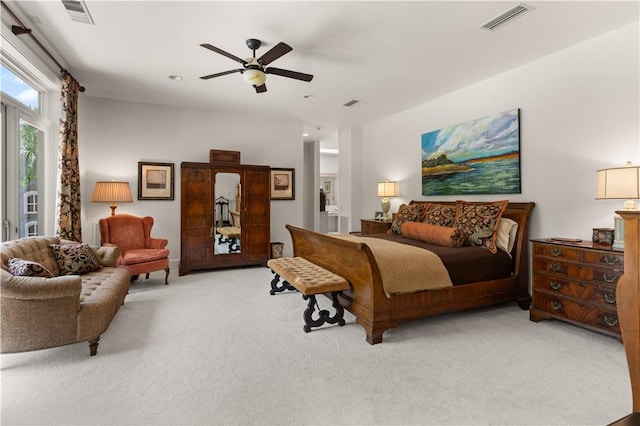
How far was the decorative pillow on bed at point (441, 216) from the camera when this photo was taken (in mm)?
4059

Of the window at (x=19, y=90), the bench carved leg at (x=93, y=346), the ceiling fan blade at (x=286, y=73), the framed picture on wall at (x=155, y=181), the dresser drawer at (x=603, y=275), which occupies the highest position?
the ceiling fan blade at (x=286, y=73)

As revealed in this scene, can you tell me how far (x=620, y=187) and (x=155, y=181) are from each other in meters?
6.01

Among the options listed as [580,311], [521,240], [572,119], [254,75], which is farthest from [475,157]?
[254,75]

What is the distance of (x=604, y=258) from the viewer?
274cm

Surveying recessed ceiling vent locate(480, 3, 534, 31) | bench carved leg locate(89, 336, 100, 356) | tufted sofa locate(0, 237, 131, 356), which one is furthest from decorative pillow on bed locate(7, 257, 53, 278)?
recessed ceiling vent locate(480, 3, 534, 31)

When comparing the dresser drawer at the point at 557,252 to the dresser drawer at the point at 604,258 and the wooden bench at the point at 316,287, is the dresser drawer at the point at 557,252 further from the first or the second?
the wooden bench at the point at 316,287

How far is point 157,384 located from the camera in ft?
6.86

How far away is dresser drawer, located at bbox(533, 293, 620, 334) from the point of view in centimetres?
269

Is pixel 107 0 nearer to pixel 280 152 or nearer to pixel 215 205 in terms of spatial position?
pixel 215 205

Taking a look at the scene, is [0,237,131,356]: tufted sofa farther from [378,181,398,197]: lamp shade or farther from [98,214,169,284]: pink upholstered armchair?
[378,181,398,197]: lamp shade

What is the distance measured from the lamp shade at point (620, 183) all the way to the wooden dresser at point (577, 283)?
0.44m

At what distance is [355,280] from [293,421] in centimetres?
141

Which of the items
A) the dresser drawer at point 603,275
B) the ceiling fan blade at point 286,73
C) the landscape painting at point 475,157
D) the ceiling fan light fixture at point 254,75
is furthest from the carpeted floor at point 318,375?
the ceiling fan blade at point 286,73

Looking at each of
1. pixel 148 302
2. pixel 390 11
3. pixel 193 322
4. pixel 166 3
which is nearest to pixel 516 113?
pixel 390 11
